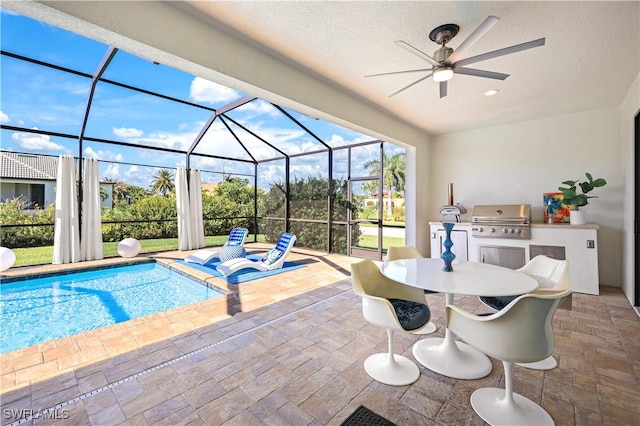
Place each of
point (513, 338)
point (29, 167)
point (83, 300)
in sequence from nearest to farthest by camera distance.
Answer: point (513, 338) → point (83, 300) → point (29, 167)

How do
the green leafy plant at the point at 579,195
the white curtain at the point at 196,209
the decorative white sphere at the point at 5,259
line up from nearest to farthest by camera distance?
the green leafy plant at the point at 579,195 < the decorative white sphere at the point at 5,259 < the white curtain at the point at 196,209

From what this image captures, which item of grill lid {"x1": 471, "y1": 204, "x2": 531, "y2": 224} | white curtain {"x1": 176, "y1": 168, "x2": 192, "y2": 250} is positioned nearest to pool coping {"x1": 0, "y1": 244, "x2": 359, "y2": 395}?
grill lid {"x1": 471, "y1": 204, "x2": 531, "y2": 224}

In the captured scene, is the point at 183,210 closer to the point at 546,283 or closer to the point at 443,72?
the point at 443,72

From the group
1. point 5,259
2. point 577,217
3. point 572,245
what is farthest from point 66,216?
point 577,217

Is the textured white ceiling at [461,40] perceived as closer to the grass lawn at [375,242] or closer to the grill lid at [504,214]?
the grill lid at [504,214]

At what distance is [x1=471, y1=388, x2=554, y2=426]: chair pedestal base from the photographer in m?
1.60

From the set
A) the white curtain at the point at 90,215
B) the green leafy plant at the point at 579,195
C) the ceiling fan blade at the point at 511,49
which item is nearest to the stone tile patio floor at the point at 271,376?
the green leafy plant at the point at 579,195

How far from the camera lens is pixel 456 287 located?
1842mm

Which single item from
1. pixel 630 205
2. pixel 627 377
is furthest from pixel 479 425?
pixel 630 205

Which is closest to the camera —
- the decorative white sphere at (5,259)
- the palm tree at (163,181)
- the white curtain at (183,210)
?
the decorative white sphere at (5,259)

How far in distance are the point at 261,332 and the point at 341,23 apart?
2988mm

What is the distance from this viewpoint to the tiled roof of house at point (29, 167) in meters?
5.91

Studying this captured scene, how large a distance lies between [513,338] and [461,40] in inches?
101

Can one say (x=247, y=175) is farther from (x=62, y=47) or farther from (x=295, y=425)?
(x=295, y=425)
